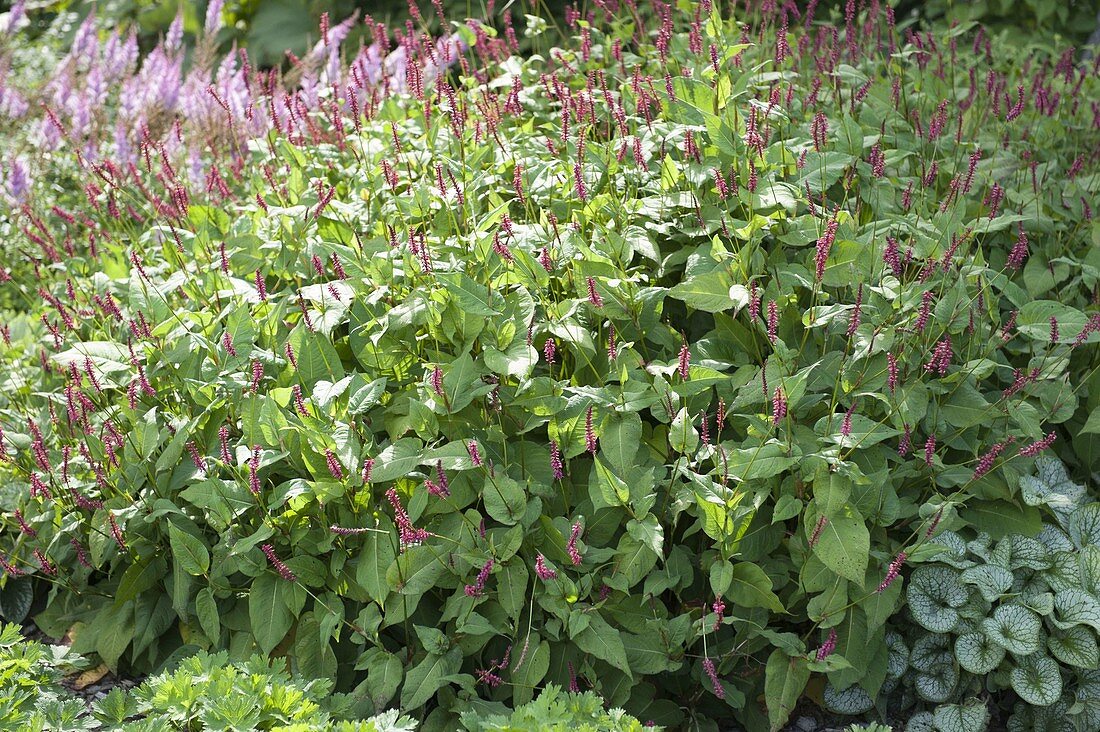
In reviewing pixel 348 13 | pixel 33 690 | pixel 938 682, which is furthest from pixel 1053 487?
pixel 348 13

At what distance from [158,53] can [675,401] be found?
3478 mm

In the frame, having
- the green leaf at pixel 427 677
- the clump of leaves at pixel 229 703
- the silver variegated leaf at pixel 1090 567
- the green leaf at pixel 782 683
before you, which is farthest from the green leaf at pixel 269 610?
the silver variegated leaf at pixel 1090 567

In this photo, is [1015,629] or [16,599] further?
[16,599]

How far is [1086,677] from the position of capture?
97.7 inches

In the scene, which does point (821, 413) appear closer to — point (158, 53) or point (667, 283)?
point (667, 283)

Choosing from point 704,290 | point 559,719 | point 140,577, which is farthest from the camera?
point 140,577

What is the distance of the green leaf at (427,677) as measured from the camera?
237 cm

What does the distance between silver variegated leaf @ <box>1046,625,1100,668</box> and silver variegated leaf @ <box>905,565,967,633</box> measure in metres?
0.22

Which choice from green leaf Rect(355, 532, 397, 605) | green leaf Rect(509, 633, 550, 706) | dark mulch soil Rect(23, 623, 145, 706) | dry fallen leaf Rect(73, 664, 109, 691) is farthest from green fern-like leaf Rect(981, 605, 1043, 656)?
dry fallen leaf Rect(73, 664, 109, 691)

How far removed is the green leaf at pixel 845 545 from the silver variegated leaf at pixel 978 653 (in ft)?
1.02

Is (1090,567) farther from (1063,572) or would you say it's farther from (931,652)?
(931,652)

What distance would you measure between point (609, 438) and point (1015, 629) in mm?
1044

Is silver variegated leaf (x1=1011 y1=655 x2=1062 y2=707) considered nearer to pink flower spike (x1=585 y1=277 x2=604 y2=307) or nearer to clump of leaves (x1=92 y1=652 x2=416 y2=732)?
pink flower spike (x1=585 y1=277 x2=604 y2=307)

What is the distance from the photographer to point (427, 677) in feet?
7.88
